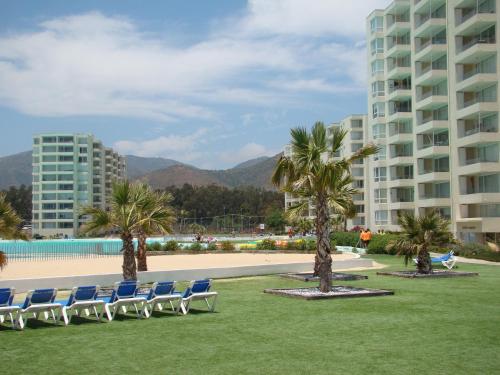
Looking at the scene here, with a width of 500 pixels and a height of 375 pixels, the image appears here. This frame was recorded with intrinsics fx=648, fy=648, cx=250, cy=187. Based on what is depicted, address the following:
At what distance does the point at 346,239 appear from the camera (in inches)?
2080

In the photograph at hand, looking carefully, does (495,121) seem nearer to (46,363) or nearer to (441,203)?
(441,203)

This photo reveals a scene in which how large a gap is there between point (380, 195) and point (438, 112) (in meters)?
16.5

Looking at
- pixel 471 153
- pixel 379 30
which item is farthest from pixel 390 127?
pixel 471 153

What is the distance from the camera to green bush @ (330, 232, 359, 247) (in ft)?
169

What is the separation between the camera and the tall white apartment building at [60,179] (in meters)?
146

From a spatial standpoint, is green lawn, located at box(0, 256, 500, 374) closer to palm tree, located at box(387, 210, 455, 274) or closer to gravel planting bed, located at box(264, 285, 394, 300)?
gravel planting bed, located at box(264, 285, 394, 300)

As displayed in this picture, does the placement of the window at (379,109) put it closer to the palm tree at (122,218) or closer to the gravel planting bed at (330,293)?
the gravel planting bed at (330,293)

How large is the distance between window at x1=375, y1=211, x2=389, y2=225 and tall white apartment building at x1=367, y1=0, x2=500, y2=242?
12cm

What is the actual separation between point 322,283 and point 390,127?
55.8 metres

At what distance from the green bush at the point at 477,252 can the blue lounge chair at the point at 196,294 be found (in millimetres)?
23741

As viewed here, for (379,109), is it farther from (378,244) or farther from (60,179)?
(60,179)

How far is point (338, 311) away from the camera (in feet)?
51.7

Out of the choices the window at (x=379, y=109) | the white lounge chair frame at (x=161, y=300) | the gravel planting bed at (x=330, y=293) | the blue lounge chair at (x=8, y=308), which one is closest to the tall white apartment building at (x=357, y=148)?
the window at (x=379, y=109)

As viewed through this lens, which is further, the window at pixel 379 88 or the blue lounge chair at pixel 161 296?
the window at pixel 379 88
